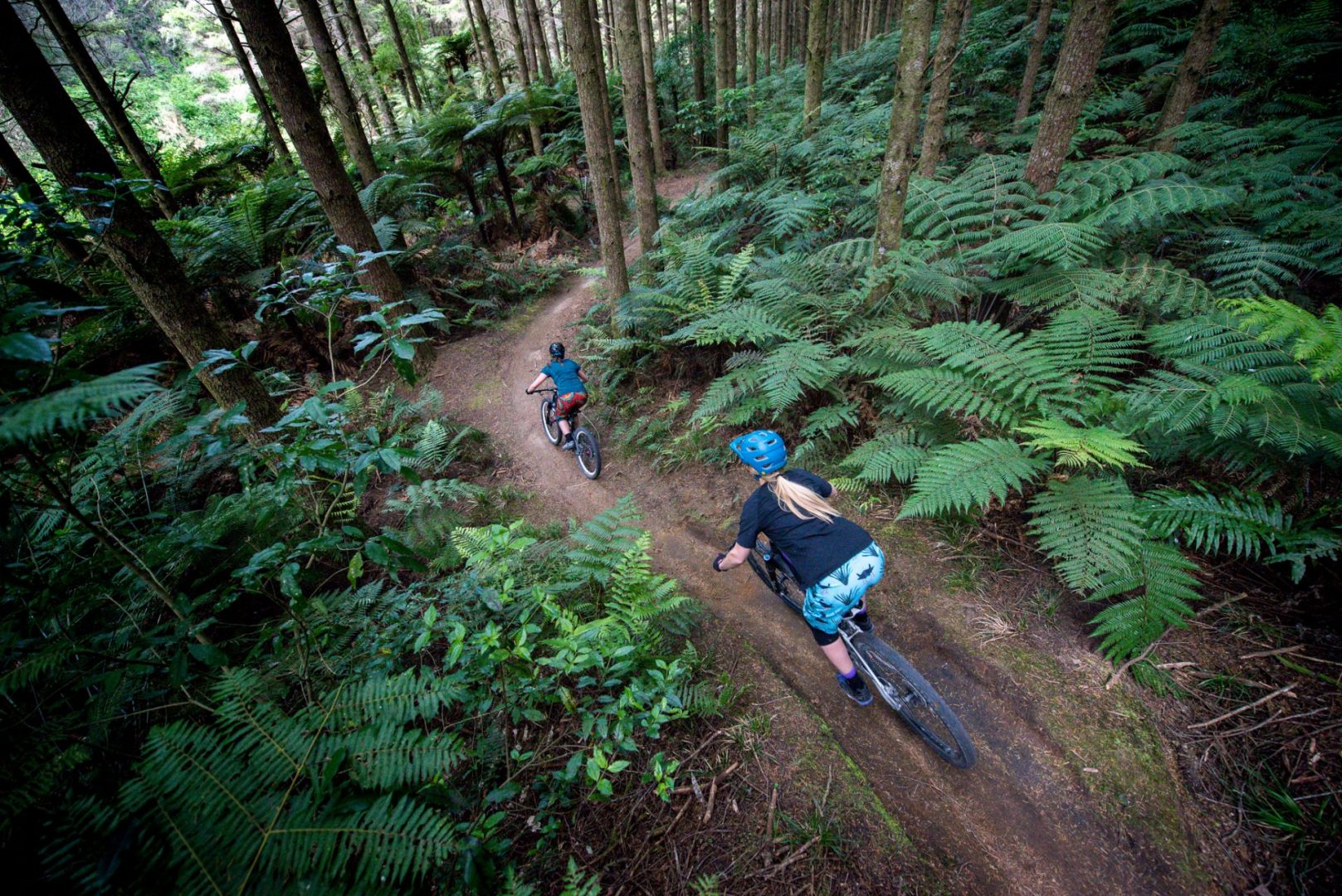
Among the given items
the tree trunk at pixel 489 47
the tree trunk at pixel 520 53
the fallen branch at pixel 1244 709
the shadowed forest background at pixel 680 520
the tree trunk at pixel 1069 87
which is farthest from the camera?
the tree trunk at pixel 489 47

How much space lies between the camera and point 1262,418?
9.96 ft

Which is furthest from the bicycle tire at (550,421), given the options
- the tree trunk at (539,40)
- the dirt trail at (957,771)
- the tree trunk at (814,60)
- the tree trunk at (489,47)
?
the tree trunk at (539,40)

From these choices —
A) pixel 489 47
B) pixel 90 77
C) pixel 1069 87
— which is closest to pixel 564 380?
pixel 1069 87

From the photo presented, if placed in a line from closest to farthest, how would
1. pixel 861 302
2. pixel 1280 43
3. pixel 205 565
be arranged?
pixel 205 565, pixel 861 302, pixel 1280 43

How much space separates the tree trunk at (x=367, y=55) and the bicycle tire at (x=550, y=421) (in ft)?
34.5

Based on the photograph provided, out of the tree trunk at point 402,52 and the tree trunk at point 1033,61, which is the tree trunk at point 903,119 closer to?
the tree trunk at point 1033,61

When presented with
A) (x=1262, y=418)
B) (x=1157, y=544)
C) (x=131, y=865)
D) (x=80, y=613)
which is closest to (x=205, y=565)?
(x=80, y=613)

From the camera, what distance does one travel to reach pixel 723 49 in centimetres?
1173

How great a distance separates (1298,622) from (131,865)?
5.56 m

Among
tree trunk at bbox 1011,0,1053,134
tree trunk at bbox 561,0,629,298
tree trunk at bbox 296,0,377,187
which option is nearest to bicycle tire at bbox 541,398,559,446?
tree trunk at bbox 561,0,629,298

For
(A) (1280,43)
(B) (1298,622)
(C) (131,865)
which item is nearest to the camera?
(C) (131,865)

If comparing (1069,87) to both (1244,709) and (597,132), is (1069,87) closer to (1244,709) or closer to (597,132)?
(597,132)

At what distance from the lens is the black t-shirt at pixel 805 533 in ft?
9.25

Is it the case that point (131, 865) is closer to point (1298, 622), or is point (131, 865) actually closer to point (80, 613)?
point (80, 613)
